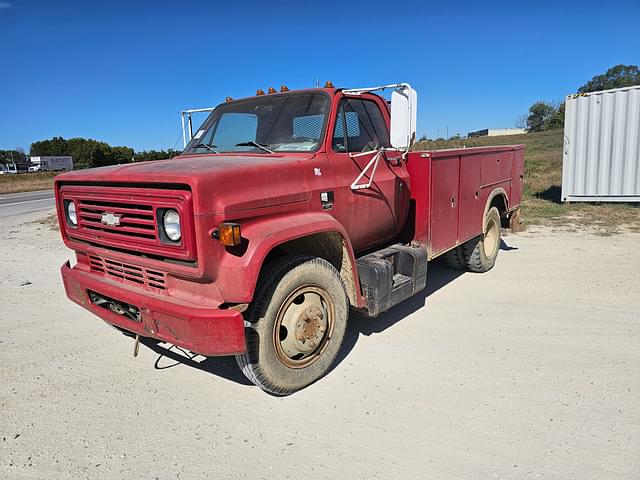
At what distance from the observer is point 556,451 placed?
2.55m

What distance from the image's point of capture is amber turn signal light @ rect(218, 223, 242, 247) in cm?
265

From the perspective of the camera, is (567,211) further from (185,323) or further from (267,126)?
(185,323)

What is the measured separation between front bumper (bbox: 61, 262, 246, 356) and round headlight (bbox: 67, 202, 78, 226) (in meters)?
0.75

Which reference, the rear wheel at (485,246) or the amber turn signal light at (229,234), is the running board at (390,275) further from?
the rear wheel at (485,246)

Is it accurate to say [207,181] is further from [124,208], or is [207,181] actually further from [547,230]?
[547,230]

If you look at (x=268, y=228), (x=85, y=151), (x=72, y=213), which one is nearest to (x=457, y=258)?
(x=268, y=228)

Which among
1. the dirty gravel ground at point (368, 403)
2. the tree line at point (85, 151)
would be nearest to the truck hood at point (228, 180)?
the dirty gravel ground at point (368, 403)

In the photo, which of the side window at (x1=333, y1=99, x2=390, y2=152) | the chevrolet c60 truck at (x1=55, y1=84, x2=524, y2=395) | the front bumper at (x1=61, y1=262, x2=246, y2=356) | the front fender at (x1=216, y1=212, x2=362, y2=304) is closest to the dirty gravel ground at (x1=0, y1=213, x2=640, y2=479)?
the chevrolet c60 truck at (x1=55, y1=84, x2=524, y2=395)

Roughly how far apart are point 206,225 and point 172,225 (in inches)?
10.3

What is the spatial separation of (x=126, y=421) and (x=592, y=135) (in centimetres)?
1243

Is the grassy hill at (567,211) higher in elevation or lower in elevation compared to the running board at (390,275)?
lower

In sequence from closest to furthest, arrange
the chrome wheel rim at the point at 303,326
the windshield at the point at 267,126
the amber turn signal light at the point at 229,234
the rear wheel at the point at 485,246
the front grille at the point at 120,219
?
the amber turn signal light at the point at 229,234 < the front grille at the point at 120,219 < the chrome wheel rim at the point at 303,326 < the windshield at the point at 267,126 < the rear wheel at the point at 485,246

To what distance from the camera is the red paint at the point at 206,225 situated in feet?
8.86

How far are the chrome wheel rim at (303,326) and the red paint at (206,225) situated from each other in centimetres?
38
